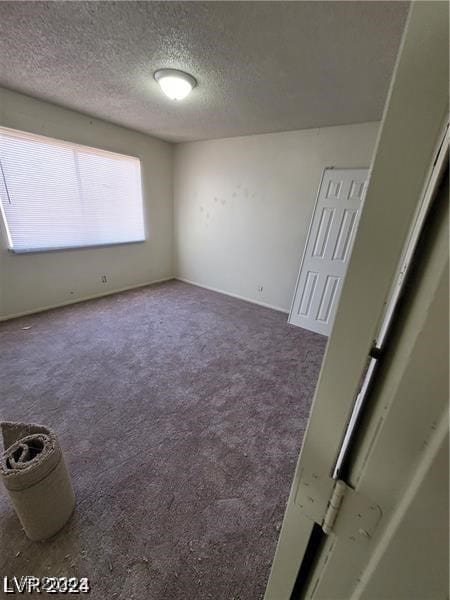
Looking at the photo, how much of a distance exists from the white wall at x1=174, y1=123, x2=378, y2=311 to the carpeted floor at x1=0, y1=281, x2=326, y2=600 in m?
1.08

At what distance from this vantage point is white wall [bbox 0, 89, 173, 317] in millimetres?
2754

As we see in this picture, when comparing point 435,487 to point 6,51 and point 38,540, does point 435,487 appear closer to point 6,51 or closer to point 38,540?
point 38,540

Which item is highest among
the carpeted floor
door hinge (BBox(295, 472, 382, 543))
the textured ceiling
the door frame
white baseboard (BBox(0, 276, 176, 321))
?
the textured ceiling

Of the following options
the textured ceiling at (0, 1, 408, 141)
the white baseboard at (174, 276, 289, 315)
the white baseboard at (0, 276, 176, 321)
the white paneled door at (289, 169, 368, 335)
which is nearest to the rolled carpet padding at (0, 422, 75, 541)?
the textured ceiling at (0, 1, 408, 141)

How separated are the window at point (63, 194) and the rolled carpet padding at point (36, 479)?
260cm

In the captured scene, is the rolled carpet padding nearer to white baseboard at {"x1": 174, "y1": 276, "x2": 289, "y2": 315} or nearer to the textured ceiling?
the textured ceiling

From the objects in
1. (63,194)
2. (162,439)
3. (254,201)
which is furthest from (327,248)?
(63,194)

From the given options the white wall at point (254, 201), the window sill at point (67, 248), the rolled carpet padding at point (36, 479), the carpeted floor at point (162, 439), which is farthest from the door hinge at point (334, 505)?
the window sill at point (67, 248)

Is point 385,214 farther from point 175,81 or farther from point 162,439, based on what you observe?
point 175,81

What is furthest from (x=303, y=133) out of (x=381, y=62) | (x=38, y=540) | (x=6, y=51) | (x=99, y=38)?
(x=38, y=540)

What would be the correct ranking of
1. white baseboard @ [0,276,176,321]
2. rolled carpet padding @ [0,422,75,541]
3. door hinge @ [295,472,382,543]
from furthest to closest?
white baseboard @ [0,276,176,321], rolled carpet padding @ [0,422,75,541], door hinge @ [295,472,382,543]

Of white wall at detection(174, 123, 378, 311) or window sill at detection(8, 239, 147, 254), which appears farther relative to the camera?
white wall at detection(174, 123, 378, 311)

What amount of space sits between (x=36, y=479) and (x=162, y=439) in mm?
737

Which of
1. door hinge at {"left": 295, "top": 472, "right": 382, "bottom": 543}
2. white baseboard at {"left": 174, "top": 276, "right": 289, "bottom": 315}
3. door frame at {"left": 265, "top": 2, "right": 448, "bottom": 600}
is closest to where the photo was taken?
door frame at {"left": 265, "top": 2, "right": 448, "bottom": 600}
